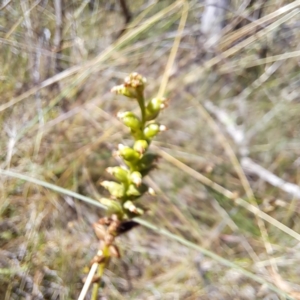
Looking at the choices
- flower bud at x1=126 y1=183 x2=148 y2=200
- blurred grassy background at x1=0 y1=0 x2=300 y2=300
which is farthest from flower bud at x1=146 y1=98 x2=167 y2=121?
blurred grassy background at x1=0 y1=0 x2=300 y2=300

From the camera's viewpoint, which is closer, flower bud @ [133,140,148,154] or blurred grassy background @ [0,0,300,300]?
flower bud @ [133,140,148,154]

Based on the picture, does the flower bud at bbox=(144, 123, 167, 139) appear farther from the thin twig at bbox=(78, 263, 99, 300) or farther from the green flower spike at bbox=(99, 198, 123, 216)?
the thin twig at bbox=(78, 263, 99, 300)

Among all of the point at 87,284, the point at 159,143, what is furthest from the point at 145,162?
the point at 159,143

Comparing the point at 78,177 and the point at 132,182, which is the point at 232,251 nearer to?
the point at 78,177

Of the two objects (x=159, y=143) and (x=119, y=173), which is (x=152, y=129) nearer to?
(x=119, y=173)

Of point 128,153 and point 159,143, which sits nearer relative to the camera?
point 128,153

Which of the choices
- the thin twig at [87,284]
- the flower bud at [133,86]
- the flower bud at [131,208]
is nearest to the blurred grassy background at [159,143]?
the thin twig at [87,284]
